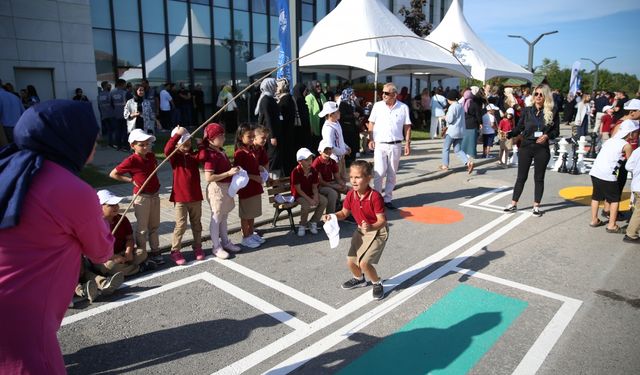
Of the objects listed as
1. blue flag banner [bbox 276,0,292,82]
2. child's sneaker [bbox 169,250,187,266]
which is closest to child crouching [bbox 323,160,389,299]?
child's sneaker [bbox 169,250,187,266]

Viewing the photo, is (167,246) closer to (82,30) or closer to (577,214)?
(577,214)

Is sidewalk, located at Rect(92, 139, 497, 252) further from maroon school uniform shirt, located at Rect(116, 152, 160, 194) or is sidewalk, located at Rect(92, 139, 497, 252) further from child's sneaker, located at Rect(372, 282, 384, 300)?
child's sneaker, located at Rect(372, 282, 384, 300)

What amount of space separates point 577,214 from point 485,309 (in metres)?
4.57

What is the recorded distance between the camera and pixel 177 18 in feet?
62.7

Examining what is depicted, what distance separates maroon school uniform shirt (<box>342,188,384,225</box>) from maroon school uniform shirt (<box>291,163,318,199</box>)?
2.09 m

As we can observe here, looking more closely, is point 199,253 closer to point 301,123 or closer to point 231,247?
point 231,247

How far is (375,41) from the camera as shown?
13422 mm

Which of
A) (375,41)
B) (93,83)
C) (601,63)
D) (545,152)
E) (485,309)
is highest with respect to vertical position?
(601,63)

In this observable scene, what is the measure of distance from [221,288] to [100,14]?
53.0ft

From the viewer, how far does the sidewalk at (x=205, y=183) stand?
21.7ft

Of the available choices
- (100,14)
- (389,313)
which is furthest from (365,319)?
(100,14)

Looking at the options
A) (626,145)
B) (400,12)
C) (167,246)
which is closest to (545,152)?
(626,145)

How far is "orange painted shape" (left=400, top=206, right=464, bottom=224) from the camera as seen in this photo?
7355 mm

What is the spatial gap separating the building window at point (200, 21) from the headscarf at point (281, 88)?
1354 centimetres
